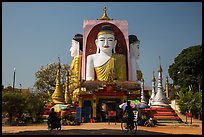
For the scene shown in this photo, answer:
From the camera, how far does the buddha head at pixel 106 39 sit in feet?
114

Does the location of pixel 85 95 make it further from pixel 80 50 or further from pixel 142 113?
pixel 80 50

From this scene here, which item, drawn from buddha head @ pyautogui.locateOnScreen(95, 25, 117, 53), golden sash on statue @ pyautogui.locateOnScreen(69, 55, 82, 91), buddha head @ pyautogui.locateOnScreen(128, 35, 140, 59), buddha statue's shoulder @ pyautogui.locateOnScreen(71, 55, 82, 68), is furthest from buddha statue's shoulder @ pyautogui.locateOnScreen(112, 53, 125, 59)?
buddha statue's shoulder @ pyautogui.locateOnScreen(71, 55, 82, 68)

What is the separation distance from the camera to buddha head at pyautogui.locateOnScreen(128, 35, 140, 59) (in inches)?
1534

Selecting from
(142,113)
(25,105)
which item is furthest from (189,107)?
(25,105)

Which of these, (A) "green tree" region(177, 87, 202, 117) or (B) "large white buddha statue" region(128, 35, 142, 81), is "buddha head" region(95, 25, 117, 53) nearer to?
(B) "large white buddha statue" region(128, 35, 142, 81)

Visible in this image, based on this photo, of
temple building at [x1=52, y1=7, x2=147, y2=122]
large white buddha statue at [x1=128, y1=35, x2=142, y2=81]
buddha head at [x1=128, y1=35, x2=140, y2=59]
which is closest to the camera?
temple building at [x1=52, y1=7, x2=147, y2=122]

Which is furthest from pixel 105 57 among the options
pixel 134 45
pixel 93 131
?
pixel 93 131

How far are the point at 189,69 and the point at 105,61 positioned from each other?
13995mm

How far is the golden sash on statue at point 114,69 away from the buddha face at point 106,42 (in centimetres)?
123

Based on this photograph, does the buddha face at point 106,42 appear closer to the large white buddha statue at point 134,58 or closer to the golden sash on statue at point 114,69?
the golden sash on statue at point 114,69

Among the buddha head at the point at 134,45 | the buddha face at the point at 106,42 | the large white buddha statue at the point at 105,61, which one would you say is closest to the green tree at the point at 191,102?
the large white buddha statue at the point at 105,61

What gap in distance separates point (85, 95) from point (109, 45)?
11.5m

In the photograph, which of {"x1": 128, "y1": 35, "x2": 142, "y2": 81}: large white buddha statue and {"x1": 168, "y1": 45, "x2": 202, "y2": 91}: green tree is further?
{"x1": 168, "y1": 45, "x2": 202, "y2": 91}: green tree

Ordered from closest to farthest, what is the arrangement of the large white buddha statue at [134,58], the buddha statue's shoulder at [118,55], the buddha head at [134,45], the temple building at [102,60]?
1. the temple building at [102,60]
2. the buddha statue's shoulder at [118,55]
3. the large white buddha statue at [134,58]
4. the buddha head at [134,45]
